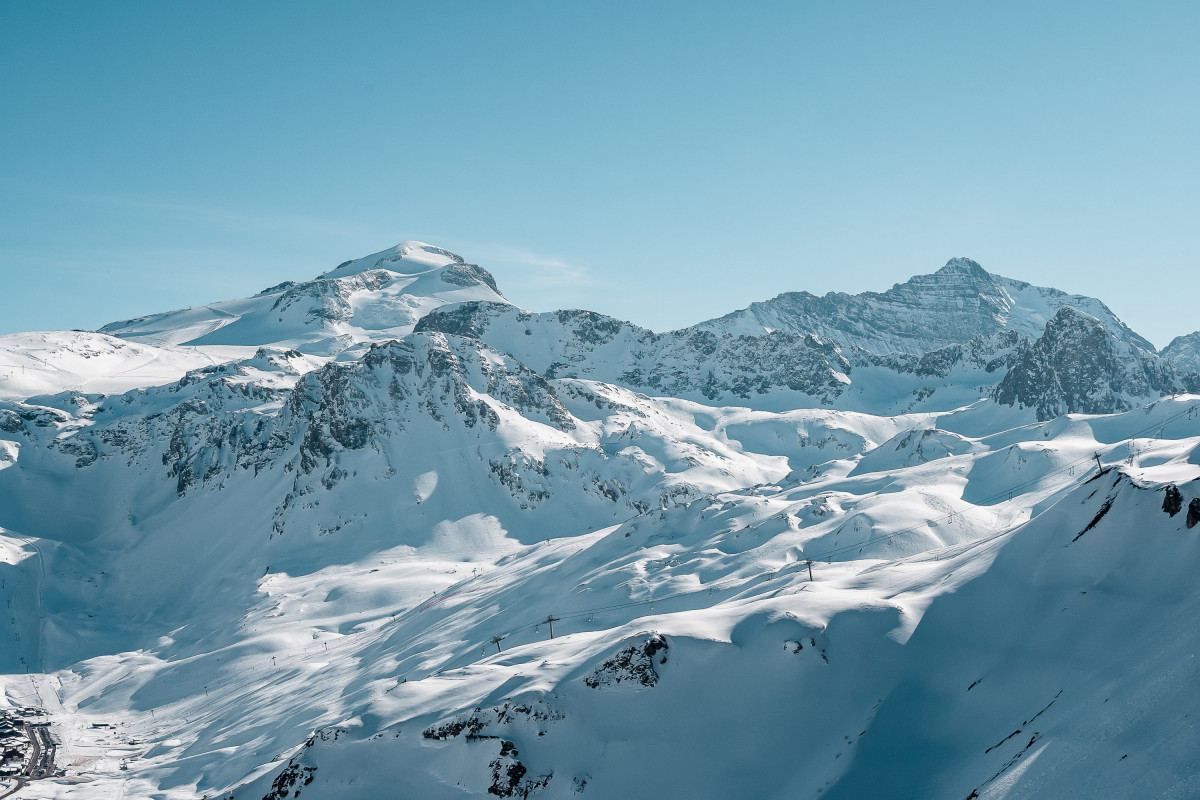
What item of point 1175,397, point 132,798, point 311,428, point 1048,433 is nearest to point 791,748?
point 132,798

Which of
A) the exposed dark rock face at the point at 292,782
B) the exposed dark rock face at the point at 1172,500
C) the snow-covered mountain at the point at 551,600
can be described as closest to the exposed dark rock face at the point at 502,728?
the snow-covered mountain at the point at 551,600

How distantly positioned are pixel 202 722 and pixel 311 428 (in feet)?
271

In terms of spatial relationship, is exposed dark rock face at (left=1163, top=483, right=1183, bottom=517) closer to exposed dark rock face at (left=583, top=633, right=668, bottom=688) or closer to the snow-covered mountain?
the snow-covered mountain

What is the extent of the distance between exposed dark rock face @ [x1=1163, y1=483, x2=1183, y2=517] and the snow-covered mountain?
0.22 m

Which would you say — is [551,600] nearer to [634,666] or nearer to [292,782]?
[634,666]

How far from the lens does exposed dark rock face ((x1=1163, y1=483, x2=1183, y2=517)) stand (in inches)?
1104

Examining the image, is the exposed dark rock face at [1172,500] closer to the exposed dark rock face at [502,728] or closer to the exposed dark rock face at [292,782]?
the exposed dark rock face at [502,728]

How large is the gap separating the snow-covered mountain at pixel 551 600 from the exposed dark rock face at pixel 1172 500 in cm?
22

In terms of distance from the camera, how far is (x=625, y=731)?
1152 inches

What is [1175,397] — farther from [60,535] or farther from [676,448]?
[60,535]

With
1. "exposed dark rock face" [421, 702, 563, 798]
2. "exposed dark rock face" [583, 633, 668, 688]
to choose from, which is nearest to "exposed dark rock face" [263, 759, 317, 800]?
"exposed dark rock face" [421, 702, 563, 798]

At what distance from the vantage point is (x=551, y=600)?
3019 inches

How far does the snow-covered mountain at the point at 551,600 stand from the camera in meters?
26.9

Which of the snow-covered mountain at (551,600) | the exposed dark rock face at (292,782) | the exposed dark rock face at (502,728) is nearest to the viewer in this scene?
the snow-covered mountain at (551,600)
